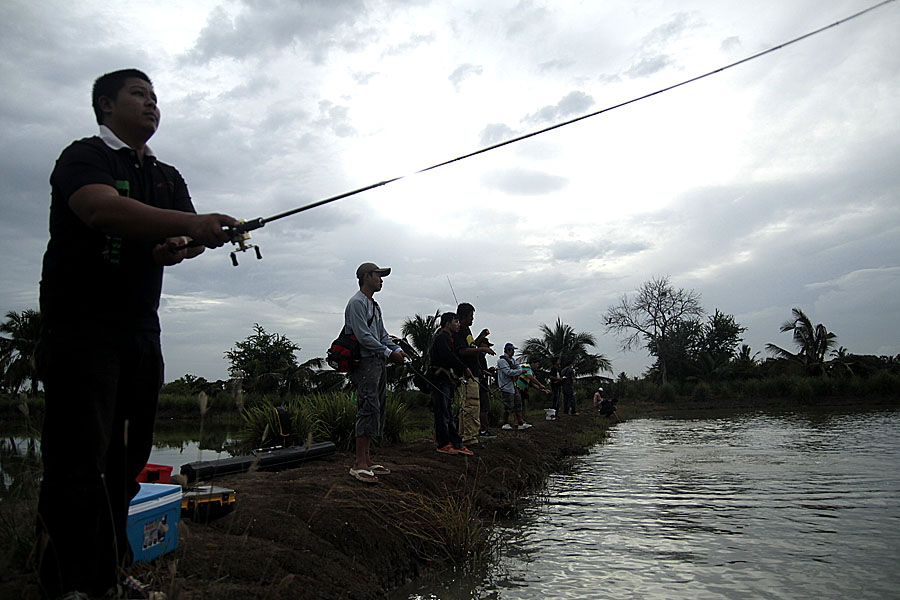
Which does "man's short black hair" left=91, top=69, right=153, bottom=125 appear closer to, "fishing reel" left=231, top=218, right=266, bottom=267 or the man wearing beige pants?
"fishing reel" left=231, top=218, right=266, bottom=267

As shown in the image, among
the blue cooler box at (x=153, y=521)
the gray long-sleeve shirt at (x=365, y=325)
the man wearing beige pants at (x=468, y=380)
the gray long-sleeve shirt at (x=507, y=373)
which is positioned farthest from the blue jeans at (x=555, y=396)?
the blue cooler box at (x=153, y=521)

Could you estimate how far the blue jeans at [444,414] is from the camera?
280 inches

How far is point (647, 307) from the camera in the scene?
42875 mm

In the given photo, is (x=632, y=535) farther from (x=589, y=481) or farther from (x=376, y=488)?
(x=589, y=481)

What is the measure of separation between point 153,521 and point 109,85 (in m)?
1.98

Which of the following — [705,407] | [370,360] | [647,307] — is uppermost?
[647,307]

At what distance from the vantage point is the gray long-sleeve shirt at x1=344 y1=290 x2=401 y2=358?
543 centimetres

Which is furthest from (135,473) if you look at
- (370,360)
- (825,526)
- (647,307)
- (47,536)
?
(647,307)

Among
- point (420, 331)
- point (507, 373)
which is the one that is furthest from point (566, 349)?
point (507, 373)

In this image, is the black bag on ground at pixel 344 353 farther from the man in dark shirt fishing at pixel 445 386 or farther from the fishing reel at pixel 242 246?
the fishing reel at pixel 242 246

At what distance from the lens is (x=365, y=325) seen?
5477 mm

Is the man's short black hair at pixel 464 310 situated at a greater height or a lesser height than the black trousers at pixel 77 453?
greater

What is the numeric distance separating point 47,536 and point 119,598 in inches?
12.6

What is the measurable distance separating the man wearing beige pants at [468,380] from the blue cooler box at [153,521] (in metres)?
5.22
